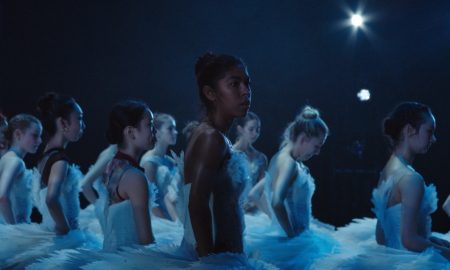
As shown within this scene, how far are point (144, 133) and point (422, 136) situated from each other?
1.63 metres

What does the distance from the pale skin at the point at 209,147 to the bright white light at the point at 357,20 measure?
551 cm

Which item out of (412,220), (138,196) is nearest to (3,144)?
(138,196)

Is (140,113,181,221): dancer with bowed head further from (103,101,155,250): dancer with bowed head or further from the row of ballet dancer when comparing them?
(103,101,155,250): dancer with bowed head

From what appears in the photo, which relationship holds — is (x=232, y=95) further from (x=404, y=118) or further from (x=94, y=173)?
(x=94, y=173)

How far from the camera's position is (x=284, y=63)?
797cm

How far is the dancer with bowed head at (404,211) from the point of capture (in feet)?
9.64

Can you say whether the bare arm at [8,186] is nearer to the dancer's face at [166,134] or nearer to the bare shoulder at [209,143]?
the dancer's face at [166,134]

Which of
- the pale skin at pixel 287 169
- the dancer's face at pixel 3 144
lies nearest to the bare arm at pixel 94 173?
the dancer's face at pixel 3 144

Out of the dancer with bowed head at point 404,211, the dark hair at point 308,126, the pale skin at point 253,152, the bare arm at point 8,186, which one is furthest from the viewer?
the pale skin at point 253,152

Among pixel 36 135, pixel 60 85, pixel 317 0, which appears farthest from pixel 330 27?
pixel 36 135

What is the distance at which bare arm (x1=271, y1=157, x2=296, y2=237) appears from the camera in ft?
13.6

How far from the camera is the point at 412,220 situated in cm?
294

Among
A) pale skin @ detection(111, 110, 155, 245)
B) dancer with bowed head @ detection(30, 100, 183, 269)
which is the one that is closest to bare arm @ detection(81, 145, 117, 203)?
dancer with bowed head @ detection(30, 100, 183, 269)

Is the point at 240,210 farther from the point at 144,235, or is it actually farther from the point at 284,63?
the point at 284,63
